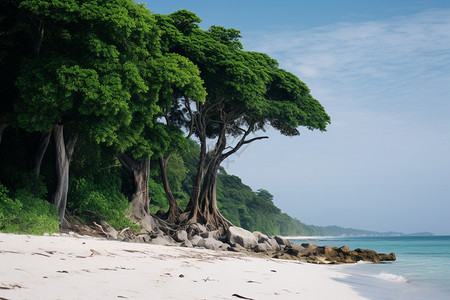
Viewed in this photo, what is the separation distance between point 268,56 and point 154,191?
11.3m

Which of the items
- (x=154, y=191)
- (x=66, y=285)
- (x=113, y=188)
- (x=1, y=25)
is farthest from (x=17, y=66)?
(x=154, y=191)

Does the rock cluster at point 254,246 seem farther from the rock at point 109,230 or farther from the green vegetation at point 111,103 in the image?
the green vegetation at point 111,103

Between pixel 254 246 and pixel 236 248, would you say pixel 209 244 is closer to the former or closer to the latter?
pixel 236 248

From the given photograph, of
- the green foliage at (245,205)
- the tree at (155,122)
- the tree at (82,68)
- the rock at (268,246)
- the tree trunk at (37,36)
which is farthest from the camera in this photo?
the green foliage at (245,205)

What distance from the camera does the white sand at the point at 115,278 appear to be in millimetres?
5250

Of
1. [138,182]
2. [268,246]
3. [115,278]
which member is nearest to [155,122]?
[138,182]

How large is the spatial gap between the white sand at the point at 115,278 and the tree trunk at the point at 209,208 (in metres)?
15.7

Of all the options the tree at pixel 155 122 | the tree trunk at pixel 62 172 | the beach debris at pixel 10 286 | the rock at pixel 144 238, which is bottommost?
the rock at pixel 144 238

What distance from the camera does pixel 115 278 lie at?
638 cm

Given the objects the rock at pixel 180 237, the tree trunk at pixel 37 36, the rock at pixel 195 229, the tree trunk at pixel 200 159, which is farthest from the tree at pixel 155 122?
the tree trunk at pixel 37 36

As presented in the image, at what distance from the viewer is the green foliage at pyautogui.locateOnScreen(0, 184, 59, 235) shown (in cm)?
1264

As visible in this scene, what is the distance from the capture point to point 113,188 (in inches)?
850

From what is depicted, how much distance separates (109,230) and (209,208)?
9055mm

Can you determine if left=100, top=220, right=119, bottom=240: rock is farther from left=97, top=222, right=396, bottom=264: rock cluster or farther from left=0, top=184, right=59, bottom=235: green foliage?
left=0, top=184, right=59, bottom=235: green foliage
